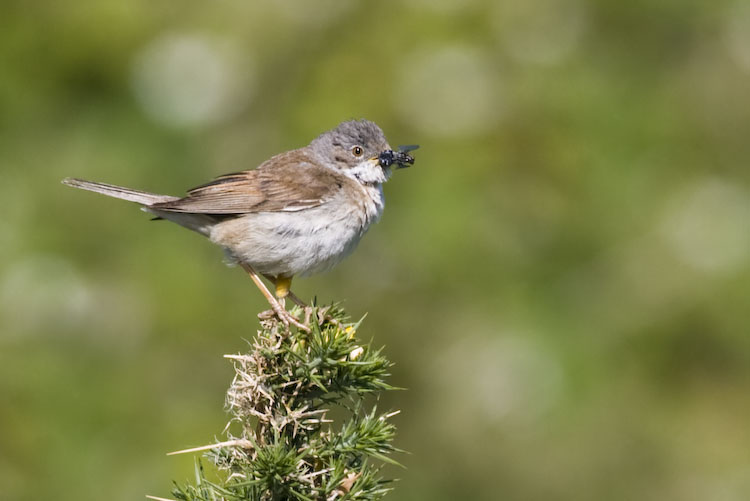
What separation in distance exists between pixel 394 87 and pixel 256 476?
5.11 metres

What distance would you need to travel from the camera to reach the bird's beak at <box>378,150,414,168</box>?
5430 millimetres

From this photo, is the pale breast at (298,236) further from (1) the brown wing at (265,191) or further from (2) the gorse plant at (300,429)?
(2) the gorse plant at (300,429)

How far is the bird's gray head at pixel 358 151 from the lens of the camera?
221 inches

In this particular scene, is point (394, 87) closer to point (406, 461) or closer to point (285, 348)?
point (406, 461)

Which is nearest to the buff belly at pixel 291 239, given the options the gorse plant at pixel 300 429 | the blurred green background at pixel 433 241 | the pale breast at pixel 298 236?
the pale breast at pixel 298 236

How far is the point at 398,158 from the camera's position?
5.46m

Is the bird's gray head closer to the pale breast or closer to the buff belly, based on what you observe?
the pale breast

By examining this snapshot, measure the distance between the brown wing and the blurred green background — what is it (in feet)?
4.07

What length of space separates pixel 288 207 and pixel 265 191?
0.24 m

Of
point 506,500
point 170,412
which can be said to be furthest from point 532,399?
point 170,412

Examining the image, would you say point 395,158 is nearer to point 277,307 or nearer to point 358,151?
point 358,151

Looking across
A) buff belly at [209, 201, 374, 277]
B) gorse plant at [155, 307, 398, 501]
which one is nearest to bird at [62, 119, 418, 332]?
buff belly at [209, 201, 374, 277]

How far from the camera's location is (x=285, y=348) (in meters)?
2.85

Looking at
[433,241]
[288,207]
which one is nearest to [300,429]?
[288,207]
